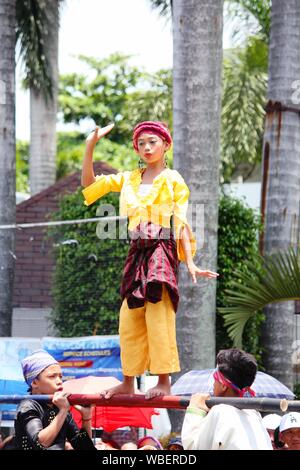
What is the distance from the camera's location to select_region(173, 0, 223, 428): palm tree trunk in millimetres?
9234

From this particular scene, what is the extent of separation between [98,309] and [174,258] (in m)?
5.78

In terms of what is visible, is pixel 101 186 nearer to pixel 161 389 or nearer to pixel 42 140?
pixel 161 389

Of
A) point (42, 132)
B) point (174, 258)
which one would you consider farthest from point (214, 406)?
point (42, 132)

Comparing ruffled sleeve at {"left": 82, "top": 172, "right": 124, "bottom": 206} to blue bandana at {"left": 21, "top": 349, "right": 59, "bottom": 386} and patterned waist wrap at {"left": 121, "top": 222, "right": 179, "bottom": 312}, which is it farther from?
blue bandana at {"left": 21, "top": 349, "right": 59, "bottom": 386}

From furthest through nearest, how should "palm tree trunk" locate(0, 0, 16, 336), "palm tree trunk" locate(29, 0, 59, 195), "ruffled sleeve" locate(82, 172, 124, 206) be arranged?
"palm tree trunk" locate(29, 0, 59, 195) → "palm tree trunk" locate(0, 0, 16, 336) → "ruffled sleeve" locate(82, 172, 124, 206)

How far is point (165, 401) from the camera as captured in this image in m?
5.21

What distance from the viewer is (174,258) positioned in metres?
5.72

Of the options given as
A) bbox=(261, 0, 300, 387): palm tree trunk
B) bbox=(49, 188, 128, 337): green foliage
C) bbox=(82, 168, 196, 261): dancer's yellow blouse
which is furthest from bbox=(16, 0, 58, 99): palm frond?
bbox=(82, 168, 196, 261): dancer's yellow blouse

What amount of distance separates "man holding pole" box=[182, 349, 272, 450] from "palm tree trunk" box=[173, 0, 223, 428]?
4.60 metres

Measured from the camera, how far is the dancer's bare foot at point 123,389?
5.45m

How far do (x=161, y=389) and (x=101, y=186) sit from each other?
1172 millimetres

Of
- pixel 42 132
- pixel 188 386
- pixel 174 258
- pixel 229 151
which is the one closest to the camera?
pixel 174 258

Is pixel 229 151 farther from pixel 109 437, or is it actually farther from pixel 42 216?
pixel 109 437

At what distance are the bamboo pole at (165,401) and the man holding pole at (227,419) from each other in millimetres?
46
